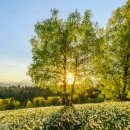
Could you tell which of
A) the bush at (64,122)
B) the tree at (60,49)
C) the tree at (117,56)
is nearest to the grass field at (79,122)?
the bush at (64,122)

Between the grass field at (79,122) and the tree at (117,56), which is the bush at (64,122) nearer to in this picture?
the grass field at (79,122)

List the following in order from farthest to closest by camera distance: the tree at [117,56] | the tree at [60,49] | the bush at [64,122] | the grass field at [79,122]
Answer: the tree at [117,56], the tree at [60,49], the bush at [64,122], the grass field at [79,122]

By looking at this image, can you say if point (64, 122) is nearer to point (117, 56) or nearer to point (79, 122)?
point (79, 122)

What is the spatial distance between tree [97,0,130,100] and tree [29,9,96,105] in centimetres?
1057

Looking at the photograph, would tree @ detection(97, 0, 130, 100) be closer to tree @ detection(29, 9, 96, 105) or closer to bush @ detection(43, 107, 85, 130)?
tree @ detection(29, 9, 96, 105)

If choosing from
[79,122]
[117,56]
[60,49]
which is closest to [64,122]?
[79,122]

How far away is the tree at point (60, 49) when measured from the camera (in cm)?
4241

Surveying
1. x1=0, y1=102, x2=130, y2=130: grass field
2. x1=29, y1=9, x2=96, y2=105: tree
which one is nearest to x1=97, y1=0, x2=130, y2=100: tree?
x1=29, y1=9, x2=96, y2=105: tree

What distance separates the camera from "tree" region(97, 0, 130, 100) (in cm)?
5569

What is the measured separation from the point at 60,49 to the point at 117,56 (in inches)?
627

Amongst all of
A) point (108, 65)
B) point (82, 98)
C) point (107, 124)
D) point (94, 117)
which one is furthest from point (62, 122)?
point (82, 98)

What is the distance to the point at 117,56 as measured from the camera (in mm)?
55938

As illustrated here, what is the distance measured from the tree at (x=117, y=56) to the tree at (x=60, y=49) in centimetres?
1057

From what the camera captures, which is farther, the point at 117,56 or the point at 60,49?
the point at 117,56
